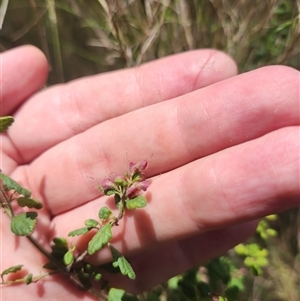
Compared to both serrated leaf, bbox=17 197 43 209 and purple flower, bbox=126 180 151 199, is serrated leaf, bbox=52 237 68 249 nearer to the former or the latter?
serrated leaf, bbox=17 197 43 209

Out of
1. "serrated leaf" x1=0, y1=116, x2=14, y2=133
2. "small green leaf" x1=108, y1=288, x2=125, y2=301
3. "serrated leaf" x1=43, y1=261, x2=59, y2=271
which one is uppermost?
"serrated leaf" x1=0, y1=116, x2=14, y2=133

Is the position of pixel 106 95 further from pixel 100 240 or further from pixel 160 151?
pixel 100 240

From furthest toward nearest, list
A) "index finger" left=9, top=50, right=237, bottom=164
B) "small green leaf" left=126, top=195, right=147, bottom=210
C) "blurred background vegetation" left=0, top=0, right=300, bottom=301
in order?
"blurred background vegetation" left=0, top=0, right=300, bottom=301 < "index finger" left=9, top=50, right=237, bottom=164 < "small green leaf" left=126, top=195, right=147, bottom=210

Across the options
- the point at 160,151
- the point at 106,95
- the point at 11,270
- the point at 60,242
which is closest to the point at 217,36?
the point at 106,95

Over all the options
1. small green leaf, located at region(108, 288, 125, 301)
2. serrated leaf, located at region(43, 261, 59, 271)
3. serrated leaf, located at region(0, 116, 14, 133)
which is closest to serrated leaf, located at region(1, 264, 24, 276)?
serrated leaf, located at region(43, 261, 59, 271)

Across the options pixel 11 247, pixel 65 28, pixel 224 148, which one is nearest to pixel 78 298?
pixel 11 247

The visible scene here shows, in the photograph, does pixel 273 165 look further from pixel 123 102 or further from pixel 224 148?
pixel 123 102
